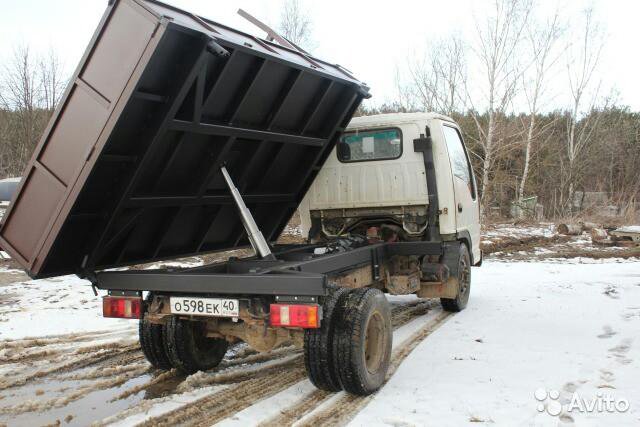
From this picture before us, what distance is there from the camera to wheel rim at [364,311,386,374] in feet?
14.4

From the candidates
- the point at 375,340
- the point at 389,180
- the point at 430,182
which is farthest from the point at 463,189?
the point at 375,340

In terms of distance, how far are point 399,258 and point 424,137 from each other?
4.90 ft

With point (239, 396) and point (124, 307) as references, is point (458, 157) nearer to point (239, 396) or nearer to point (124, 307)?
point (239, 396)

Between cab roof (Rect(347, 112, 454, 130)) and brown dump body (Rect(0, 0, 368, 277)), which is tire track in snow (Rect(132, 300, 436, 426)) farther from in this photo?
cab roof (Rect(347, 112, 454, 130))

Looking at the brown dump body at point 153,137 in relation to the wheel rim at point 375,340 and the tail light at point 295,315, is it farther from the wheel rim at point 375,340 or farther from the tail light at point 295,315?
the wheel rim at point 375,340

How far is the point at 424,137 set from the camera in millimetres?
6500

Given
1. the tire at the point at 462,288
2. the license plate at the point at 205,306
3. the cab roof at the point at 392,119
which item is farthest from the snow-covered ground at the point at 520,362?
the cab roof at the point at 392,119

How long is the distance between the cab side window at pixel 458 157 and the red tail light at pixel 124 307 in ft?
13.3

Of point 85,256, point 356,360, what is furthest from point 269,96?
point 356,360

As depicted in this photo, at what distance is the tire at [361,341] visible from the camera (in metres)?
3.99

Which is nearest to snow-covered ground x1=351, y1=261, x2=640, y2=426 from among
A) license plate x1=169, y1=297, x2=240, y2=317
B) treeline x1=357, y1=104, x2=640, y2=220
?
license plate x1=169, y1=297, x2=240, y2=317

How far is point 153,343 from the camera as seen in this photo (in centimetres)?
487

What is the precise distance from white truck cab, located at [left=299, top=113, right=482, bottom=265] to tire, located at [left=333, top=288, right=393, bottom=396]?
2.29 metres

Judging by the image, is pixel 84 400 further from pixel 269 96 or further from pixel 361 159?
pixel 361 159
